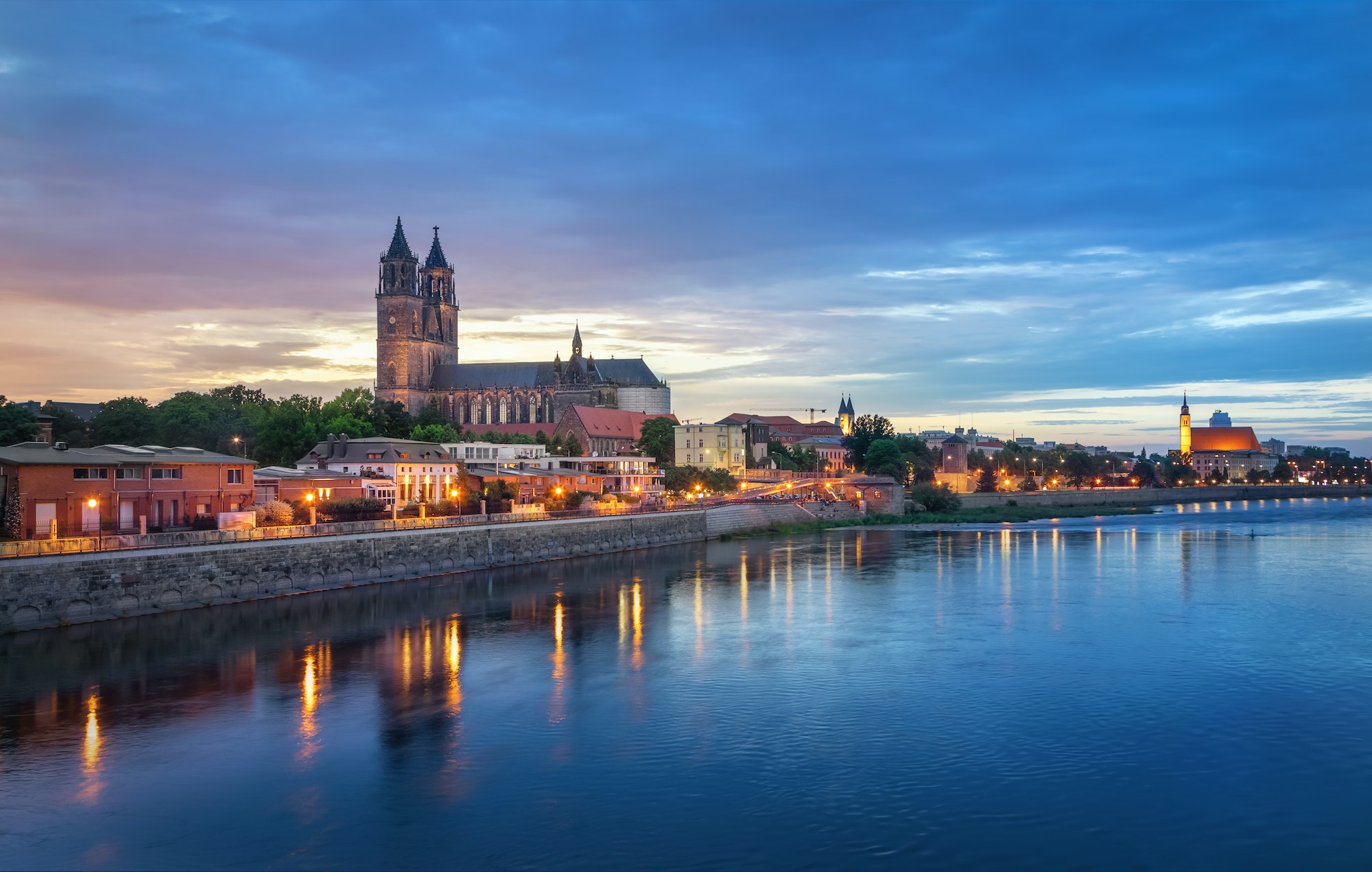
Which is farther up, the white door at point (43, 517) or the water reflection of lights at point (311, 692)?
the white door at point (43, 517)

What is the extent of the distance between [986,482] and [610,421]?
4806cm

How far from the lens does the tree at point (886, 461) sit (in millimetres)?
106812

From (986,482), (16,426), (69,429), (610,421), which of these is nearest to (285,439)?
(69,429)

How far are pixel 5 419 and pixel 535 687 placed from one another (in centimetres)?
4717

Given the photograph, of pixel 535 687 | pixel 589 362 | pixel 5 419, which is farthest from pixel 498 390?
pixel 535 687

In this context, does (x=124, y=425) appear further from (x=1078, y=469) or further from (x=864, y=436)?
(x=1078, y=469)

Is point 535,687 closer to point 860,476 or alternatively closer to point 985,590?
point 985,590

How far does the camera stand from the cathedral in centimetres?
13688

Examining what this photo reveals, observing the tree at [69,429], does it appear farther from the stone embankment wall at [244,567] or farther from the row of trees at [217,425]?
the stone embankment wall at [244,567]

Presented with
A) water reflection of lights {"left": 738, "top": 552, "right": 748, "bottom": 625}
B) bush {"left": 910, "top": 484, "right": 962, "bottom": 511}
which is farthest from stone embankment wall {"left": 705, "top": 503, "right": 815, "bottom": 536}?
bush {"left": 910, "top": 484, "right": 962, "bottom": 511}

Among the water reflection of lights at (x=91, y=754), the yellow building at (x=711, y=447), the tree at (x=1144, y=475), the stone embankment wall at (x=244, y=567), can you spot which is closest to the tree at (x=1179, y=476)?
the tree at (x=1144, y=475)

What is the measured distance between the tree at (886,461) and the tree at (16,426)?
242 feet

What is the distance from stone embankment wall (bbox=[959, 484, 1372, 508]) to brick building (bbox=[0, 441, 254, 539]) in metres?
77.2

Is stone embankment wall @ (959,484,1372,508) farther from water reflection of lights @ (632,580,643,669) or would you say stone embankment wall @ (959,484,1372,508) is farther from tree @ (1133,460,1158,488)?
water reflection of lights @ (632,580,643,669)
